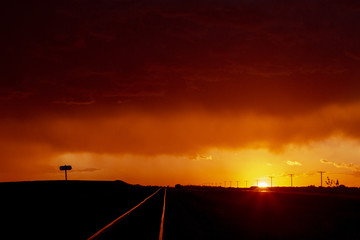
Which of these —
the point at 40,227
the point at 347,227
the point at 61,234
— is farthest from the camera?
the point at 347,227

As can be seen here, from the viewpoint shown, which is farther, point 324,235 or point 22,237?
point 324,235

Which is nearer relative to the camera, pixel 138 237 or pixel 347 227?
pixel 138 237

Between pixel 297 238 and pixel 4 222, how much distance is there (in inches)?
579

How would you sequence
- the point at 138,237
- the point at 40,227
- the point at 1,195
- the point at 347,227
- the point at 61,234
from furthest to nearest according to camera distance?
the point at 1,195 → the point at 347,227 → the point at 40,227 → the point at 61,234 → the point at 138,237

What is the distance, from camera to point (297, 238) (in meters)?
16.6

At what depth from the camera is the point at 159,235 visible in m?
15.7

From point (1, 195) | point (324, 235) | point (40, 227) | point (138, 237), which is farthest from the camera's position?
point (1, 195)

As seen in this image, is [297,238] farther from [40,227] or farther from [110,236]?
[40,227]

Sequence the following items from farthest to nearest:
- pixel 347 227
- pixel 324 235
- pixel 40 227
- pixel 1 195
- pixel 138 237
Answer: pixel 1 195
pixel 347 227
pixel 40 227
pixel 324 235
pixel 138 237

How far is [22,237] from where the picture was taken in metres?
15.7

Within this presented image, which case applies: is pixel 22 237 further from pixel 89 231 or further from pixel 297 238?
pixel 297 238

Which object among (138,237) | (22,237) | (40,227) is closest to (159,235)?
(138,237)

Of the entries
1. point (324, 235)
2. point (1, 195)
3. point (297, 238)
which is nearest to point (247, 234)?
point (297, 238)

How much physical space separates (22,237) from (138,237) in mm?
4294
